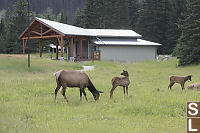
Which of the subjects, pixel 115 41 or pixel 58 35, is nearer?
pixel 58 35

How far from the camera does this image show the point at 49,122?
27.2ft

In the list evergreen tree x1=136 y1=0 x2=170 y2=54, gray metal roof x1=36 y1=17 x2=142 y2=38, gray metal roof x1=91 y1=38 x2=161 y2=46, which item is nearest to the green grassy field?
gray metal roof x1=36 y1=17 x2=142 y2=38

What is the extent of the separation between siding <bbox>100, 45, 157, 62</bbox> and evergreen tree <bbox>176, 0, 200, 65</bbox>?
10970 mm

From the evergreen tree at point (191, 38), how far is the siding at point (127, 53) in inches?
432

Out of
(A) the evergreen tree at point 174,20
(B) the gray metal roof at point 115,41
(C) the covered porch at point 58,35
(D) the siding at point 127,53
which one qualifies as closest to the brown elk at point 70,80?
(C) the covered porch at point 58,35

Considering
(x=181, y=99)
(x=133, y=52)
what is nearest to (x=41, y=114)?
(x=181, y=99)

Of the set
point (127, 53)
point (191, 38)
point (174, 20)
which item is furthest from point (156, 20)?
point (191, 38)

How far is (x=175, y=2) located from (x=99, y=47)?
31.6m

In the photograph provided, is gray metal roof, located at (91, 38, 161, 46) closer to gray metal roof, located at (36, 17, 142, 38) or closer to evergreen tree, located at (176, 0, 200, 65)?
gray metal roof, located at (36, 17, 142, 38)

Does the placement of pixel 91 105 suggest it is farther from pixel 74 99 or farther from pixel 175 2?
pixel 175 2

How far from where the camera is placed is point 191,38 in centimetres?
3519

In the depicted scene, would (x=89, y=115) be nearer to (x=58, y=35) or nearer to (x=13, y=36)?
(x=58, y=35)

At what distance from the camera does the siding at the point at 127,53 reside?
44.3m

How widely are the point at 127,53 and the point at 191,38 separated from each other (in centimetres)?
1297
